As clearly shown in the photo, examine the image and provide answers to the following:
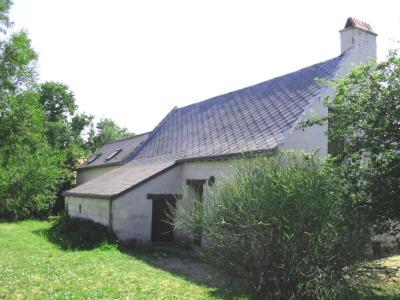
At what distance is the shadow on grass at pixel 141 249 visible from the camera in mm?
10453

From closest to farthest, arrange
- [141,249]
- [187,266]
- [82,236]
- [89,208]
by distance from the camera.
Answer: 1. [187,266]
2. [141,249]
3. [82,236]
4. [89,208]

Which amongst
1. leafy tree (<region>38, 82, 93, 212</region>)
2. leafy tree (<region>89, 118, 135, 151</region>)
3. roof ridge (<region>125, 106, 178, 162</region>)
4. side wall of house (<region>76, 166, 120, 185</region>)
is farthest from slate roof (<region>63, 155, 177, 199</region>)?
leafy tree (<region>89, 118, 135, 151</region>)

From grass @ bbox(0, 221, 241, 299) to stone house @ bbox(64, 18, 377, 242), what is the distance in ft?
7.32

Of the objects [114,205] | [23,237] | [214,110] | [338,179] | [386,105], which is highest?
[214,110]

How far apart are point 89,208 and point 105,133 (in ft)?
129

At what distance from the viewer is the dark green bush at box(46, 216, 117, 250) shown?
14531 millimetres

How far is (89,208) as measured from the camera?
1783cm

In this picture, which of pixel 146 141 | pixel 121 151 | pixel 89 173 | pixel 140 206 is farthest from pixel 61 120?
pixel 140 206

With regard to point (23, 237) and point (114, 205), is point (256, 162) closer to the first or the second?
point (114, 205)

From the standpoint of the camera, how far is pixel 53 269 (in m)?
10.2

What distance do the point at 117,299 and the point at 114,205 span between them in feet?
25.3

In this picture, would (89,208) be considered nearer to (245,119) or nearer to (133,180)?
(133,180)

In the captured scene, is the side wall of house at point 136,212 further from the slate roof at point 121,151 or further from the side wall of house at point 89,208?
the slate roof at point 121,151

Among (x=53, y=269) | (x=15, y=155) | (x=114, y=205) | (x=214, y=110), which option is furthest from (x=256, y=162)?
(x=214, y=110)
